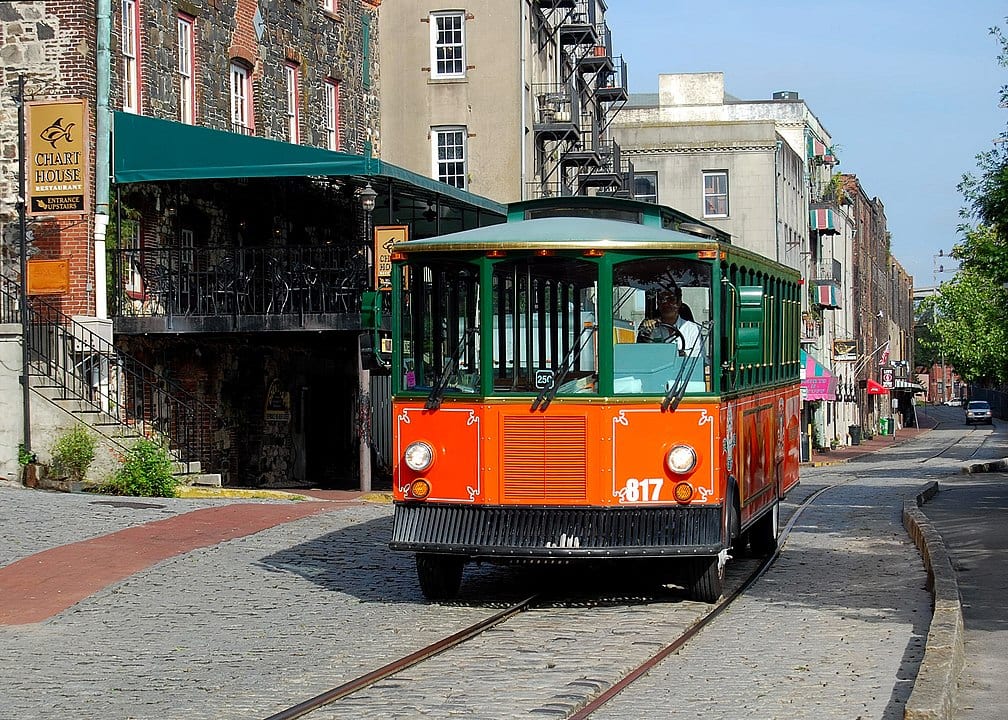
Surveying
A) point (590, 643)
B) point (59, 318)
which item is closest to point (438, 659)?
point (590, 643)

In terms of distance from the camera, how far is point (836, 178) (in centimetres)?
7500

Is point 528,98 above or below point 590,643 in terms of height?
above

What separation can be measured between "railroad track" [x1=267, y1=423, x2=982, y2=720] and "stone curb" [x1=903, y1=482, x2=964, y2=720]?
66.5 inches

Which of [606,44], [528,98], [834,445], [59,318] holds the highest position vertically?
[606,44]

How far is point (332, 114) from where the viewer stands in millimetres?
33656

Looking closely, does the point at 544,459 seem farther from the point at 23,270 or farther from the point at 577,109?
the point at 577,109

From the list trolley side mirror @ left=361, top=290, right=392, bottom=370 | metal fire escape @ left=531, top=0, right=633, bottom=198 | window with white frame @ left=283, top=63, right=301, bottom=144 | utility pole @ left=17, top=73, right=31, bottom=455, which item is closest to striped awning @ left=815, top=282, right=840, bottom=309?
metal fire escape @ left=531, top=0, right=633, bottom=198

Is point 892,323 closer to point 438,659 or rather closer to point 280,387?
point 280,387

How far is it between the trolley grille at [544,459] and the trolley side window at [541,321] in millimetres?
347

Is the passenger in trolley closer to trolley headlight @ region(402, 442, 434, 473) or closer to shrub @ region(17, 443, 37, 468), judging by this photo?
trolley headlight @ region(402, 442, 434, 473)

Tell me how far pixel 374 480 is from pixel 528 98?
1345 cm

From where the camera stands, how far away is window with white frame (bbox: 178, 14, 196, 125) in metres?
26.8

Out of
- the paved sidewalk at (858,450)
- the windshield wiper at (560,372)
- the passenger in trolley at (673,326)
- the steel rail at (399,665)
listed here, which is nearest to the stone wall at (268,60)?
the windshield wiper at (560,372)

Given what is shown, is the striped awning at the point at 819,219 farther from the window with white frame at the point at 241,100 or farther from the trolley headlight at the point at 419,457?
the trolley headlight at the point at 419,457
